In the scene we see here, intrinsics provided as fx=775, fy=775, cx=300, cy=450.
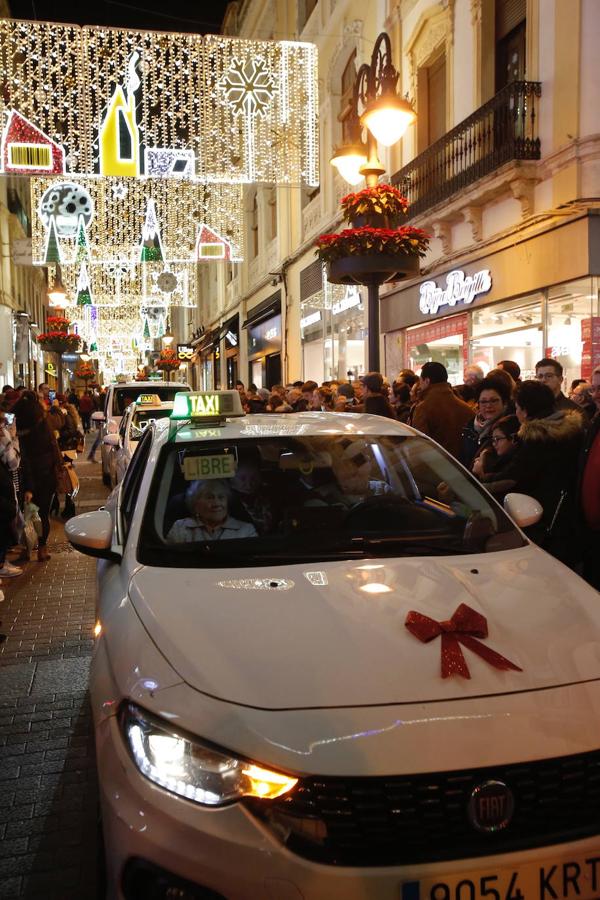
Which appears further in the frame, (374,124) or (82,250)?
(82,250)

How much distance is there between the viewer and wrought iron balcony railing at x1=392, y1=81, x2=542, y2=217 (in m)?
11.1

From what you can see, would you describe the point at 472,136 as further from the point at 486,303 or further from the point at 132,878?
the point at 132,878

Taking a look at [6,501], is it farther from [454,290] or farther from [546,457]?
[454,290]

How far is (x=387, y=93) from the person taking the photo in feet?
26.1

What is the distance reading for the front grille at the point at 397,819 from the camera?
1.94 meters

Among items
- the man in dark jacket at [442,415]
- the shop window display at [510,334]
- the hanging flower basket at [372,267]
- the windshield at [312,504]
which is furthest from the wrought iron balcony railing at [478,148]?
the windshield at [312,504]

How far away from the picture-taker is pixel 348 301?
19.0 m

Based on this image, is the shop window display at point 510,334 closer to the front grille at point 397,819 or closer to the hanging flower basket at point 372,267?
the hanging flower basket at point 372,267

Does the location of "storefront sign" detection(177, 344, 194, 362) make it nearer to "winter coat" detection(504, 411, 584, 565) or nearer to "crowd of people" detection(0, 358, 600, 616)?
"crowd of people" detection(0, 358, 600, 616)

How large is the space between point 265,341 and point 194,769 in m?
27.2

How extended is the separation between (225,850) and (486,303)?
11.8 meters

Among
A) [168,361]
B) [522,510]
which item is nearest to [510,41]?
[522,510]

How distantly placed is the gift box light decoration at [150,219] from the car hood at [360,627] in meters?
20.2

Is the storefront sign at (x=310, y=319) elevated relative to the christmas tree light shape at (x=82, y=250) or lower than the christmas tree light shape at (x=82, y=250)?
lower
